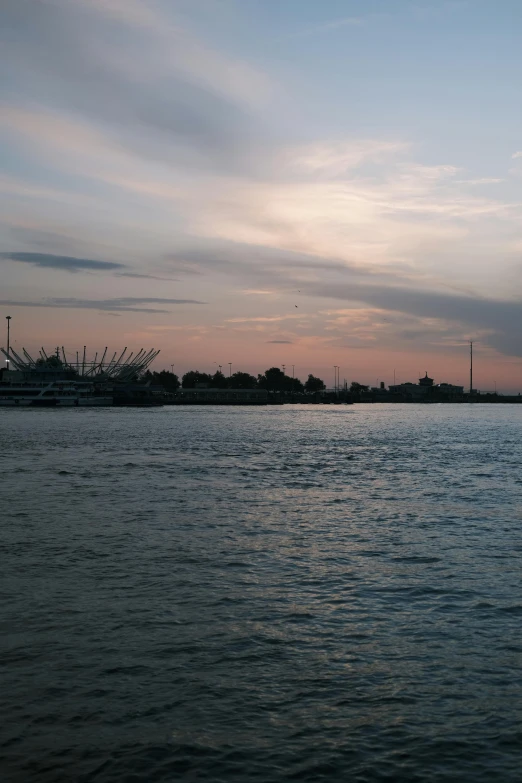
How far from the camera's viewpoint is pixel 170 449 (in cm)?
5588

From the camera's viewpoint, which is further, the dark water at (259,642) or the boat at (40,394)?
the boat at (40,394)

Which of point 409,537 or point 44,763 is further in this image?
point 409,537

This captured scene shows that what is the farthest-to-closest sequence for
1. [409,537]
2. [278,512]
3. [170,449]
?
1. [170,449]
2. [278,512]
3. [409,537]

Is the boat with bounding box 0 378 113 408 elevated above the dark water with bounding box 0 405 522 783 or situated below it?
above

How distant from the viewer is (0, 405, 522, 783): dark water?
774cm

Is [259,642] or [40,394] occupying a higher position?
[40,394]

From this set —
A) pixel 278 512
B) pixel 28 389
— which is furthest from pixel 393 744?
pixel 28 389

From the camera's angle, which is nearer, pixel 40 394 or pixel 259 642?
pixel 259 642

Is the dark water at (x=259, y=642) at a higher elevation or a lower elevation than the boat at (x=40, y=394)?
lower

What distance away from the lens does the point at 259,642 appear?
36.6 feet

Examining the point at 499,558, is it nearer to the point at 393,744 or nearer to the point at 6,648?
the point at 393,744

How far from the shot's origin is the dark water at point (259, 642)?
774cm

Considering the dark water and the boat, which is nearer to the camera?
the dark water

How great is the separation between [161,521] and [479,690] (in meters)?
14.3
